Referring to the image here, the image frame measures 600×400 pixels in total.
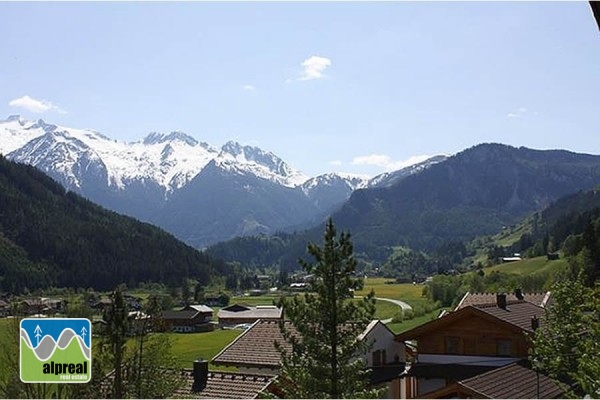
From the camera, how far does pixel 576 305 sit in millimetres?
19969

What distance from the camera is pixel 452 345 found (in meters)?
28.9

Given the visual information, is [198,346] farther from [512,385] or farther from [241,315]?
[512,385]

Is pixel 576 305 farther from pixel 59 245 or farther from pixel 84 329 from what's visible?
pixel 59 245

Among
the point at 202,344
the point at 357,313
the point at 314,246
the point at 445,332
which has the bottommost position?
the point at 202,344

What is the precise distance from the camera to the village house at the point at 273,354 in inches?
1086

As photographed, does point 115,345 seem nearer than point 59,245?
Yes

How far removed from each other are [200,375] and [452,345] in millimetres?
11193

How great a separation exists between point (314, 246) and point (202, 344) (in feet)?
235

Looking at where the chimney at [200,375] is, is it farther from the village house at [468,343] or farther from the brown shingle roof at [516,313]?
the brown shingle roof at [516,313]

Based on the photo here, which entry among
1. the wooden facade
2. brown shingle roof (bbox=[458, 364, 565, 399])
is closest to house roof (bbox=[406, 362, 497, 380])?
the wooden facade

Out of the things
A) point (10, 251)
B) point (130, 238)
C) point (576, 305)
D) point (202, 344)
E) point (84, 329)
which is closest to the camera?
point (84, 329)

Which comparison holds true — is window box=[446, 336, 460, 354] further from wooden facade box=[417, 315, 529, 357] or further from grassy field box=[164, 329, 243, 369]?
grassy field box=[164, 329, 243, 369]

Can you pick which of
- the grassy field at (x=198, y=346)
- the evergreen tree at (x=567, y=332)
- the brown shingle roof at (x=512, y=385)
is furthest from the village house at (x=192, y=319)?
the evergreen tree at (x=567, y=332)

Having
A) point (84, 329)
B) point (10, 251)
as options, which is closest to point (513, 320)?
point (84, 329)
